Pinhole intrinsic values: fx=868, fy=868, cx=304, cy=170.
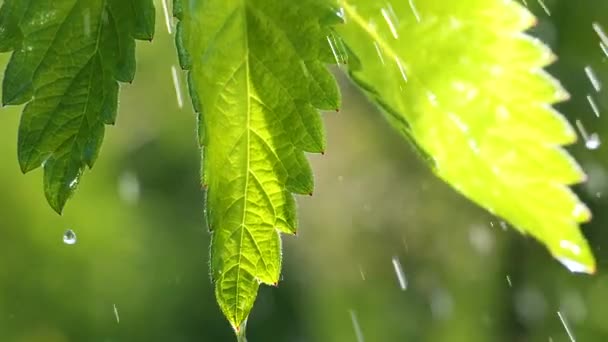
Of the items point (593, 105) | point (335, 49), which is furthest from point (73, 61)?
point (593, 105)

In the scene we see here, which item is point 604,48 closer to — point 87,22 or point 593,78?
point 593,78

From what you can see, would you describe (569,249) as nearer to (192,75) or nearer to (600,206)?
(192,75)

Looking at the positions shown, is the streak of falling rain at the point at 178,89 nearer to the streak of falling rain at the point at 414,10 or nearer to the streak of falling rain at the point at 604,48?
the streak of falling rain at the point at 604,48

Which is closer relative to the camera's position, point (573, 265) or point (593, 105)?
point (573, 265)

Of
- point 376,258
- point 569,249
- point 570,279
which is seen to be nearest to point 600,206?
point 570,279

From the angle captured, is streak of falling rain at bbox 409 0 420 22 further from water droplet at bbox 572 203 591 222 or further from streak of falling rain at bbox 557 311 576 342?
streak of falling rain at bbox 557 311 576 342

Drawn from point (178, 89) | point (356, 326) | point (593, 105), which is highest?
point (178, 89)
